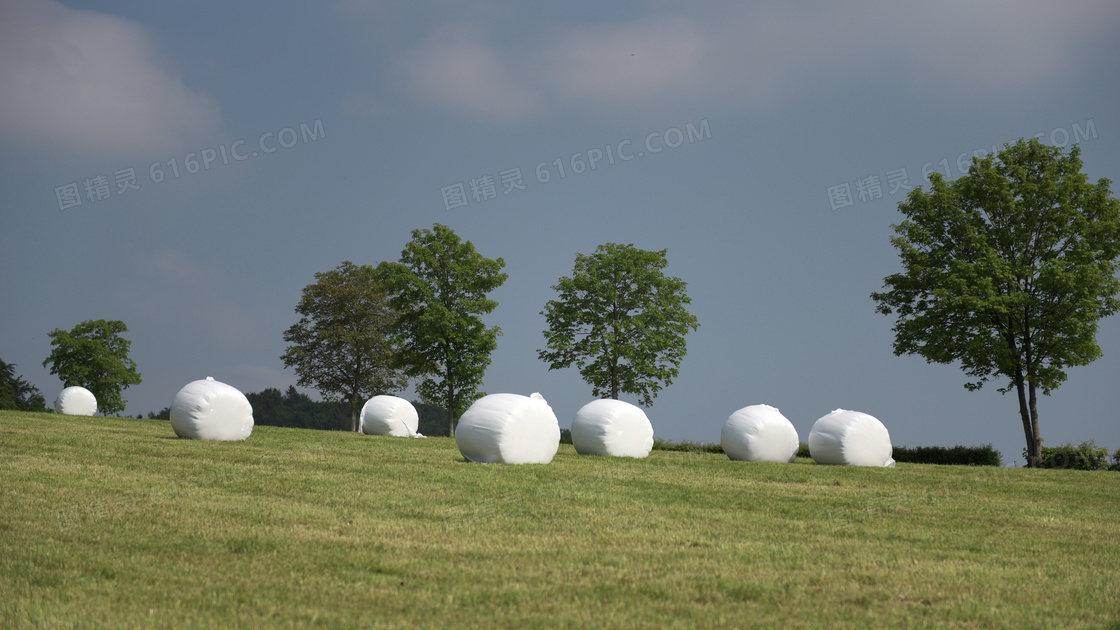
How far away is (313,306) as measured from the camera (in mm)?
55750

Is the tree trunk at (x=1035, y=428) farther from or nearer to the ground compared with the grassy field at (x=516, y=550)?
farther from the ground

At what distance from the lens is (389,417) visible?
34.8 meters

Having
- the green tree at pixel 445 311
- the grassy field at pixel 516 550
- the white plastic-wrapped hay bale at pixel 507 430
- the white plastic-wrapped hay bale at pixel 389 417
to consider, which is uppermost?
the green tree at pixel 445 311

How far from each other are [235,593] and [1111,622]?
7.92m

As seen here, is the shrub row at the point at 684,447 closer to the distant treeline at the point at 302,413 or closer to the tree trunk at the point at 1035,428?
the tree trunk at the point at 1035,428

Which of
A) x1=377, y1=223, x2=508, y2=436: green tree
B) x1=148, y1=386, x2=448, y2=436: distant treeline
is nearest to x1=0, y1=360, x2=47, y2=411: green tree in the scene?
x1=148, y1=386, x2=448, y2=436: distant treeline

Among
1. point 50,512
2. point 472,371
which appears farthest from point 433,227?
point 50,512

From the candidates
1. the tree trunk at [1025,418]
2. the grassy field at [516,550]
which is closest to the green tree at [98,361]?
the grassy field at [516,550]

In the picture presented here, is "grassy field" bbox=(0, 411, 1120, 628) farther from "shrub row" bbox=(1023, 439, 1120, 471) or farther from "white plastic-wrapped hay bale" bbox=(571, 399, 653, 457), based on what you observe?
"shrub row" bbox=(1023, 439, 1120, 471)

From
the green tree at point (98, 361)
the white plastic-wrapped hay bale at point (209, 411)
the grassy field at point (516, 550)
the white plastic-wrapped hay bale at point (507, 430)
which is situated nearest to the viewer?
the grassy field at point (516, 550)

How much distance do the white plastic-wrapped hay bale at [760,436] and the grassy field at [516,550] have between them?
6388mm

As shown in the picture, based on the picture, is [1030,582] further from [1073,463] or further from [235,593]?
[1073,463]

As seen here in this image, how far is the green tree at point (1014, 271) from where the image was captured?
32.5 metres

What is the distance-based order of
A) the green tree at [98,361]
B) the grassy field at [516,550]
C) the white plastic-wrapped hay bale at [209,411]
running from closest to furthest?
the grassy field at [516,550] → the white plastic-wrapped hay bale at [209,411] → the green tree at [98,361]
